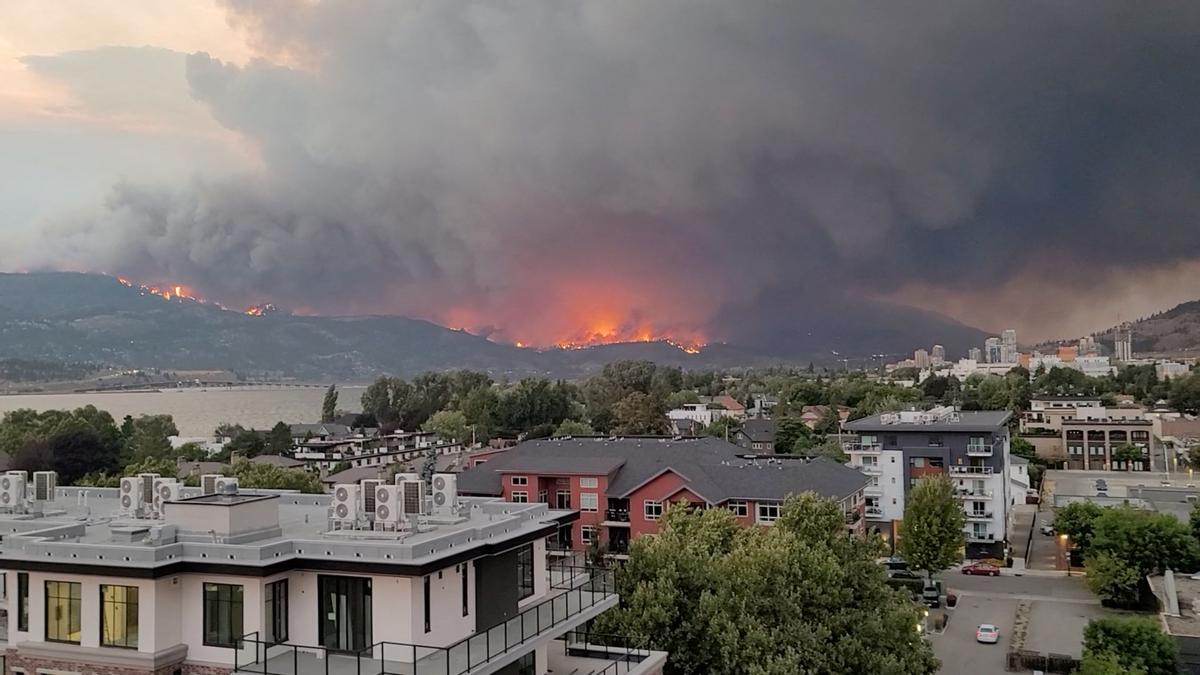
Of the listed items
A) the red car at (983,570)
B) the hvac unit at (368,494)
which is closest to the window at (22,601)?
the hvac unit at (368,494)

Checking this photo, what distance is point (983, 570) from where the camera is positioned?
58438mm

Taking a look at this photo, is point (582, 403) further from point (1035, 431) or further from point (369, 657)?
point (369, 657)

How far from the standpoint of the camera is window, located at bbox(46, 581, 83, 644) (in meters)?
17.7

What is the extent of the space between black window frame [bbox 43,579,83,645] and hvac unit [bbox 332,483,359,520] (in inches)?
196

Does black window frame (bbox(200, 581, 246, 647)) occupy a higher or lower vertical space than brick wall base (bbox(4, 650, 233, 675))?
higher

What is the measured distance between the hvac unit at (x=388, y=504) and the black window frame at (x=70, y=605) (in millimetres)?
5847

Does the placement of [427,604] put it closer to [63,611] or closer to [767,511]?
[63,611]

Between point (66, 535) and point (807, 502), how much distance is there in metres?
28.7

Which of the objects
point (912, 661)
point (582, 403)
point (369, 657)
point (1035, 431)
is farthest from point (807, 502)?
point (582, 403)

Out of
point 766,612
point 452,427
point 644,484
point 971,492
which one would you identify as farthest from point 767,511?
point 452,427

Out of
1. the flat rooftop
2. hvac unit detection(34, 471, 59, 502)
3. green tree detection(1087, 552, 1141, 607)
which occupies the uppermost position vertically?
hvac unit detection(34, 471, 59, 502)

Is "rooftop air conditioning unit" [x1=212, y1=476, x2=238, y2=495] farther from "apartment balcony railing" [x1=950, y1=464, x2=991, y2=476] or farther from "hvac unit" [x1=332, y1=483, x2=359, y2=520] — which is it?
"apartment balcony railing" [x1=950, y1=464, x2=991, y2=476]

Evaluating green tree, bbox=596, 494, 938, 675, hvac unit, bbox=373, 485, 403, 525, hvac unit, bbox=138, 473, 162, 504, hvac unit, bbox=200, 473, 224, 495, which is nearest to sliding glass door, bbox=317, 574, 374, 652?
hvac unit, bbox=373, 485, 403, 525

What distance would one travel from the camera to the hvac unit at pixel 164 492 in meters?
20.4
